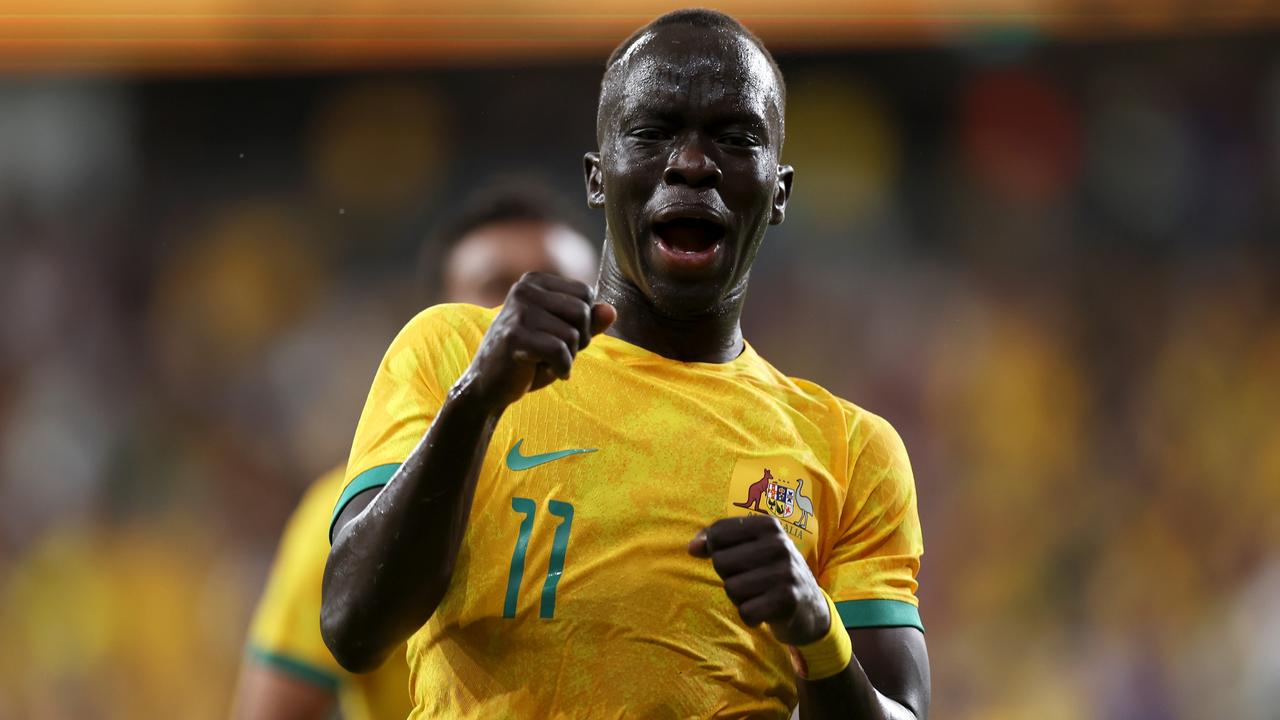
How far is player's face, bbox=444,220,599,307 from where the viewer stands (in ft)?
14.9

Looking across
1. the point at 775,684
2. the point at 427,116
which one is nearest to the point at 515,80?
the point at 427,116

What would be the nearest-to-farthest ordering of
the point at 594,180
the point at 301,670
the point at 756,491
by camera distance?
the point at 756,491
the point at 594,180
the point at 301,670

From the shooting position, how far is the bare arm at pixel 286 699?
4.12 meters

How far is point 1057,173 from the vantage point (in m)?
8.70

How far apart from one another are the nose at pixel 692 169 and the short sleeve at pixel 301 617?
83.0 inches

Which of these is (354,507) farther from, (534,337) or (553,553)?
(534,337)

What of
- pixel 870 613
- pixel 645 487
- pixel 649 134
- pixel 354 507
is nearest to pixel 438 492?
pixel 354 507

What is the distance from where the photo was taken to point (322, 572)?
4.04m

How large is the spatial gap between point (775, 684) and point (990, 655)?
5.91 metres

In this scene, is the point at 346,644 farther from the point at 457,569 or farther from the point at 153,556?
the point at 153,556

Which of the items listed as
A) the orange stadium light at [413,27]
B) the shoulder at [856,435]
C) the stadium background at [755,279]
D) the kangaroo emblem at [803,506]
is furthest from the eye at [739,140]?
the orange stadium light at [413,27]

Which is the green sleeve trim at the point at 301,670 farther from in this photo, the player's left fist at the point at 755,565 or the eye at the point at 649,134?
the player's left fist at the point at 755,565

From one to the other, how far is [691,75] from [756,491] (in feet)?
2.02

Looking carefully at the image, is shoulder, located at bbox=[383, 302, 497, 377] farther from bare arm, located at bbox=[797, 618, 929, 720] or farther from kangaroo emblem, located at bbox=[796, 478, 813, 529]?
bare arm, located at bbox=[797, 618, 929, 720]
